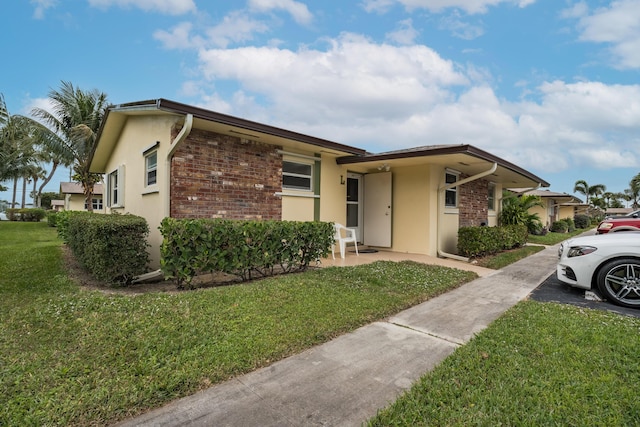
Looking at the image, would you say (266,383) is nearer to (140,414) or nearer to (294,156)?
(140,414)

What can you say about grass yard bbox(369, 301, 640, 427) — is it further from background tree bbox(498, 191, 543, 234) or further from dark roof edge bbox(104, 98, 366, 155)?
background tree bbox(498, 191, 543, 234)

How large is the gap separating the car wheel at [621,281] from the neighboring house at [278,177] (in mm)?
3407

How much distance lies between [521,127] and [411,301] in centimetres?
1515

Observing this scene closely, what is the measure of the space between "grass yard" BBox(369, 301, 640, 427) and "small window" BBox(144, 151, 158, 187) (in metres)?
6.57

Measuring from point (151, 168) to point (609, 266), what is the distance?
8685 millimetres

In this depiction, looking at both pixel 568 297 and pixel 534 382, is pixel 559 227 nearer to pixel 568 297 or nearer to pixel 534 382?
pixel 568 297

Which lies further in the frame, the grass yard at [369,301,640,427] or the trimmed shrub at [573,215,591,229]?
the trimmed shrub at [573,215,591,229]

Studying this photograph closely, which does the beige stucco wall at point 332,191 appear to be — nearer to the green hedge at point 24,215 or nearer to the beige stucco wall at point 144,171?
the beige stucco wall at point 144,171

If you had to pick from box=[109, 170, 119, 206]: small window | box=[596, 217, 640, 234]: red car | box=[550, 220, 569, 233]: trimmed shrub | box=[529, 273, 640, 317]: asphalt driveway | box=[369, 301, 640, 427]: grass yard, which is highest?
box=[109, 170, 119, 206]: small window

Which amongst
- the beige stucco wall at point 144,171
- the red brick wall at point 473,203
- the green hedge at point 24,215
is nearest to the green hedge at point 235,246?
the beige stucco wall at point 144,171

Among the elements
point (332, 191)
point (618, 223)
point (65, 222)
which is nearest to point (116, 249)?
point (332, 191)

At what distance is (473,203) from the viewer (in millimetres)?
11898

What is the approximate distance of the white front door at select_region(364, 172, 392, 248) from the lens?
32.5 ft

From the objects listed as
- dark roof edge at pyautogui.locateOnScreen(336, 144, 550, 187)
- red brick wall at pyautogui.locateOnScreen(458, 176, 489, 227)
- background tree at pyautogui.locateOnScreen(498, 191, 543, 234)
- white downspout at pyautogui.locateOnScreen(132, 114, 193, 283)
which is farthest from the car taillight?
background tree at pyautogui.locateOnScreen(498, 191, 543, 234)
